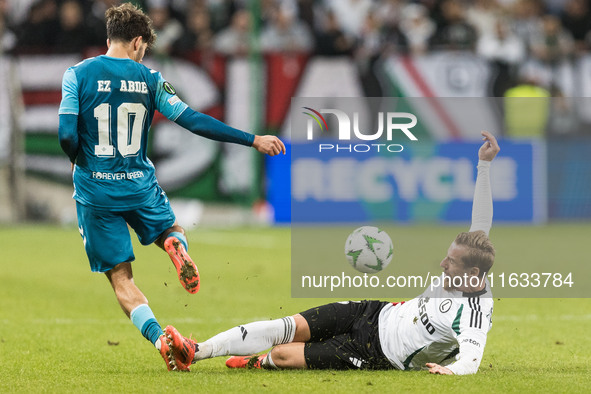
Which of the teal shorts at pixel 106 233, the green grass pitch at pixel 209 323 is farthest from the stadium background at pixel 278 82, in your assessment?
the teal shorts at pixel 106 233

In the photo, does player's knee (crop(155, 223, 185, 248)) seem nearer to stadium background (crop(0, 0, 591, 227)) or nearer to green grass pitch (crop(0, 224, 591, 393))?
green grass pitch (crop(0, 224, 591, 393))

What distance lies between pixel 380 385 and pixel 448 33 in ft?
46.0

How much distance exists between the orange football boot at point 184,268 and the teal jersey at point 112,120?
38 cm

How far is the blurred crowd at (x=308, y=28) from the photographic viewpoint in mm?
17719

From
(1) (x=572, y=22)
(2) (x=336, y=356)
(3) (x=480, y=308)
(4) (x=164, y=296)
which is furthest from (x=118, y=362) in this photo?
(1) (x=572, y=22)

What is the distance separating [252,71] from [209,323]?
10552mm

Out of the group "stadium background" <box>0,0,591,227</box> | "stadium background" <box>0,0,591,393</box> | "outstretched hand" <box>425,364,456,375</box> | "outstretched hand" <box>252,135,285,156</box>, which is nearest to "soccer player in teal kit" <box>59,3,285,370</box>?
"outstretched hand" <box>252,135,285,156</box>

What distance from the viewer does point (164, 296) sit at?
9.70 m

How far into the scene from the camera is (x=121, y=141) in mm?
5844

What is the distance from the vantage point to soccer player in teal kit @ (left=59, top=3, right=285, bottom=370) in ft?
18.6

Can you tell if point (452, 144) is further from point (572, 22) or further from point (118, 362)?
point (118, 362)

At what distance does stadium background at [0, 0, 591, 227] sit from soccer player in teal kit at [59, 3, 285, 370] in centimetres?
1127

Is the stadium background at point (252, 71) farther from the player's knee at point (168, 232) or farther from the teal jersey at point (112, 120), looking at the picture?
the teal jersey at point (112, 120)

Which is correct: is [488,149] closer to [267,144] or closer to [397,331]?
[397,331]
